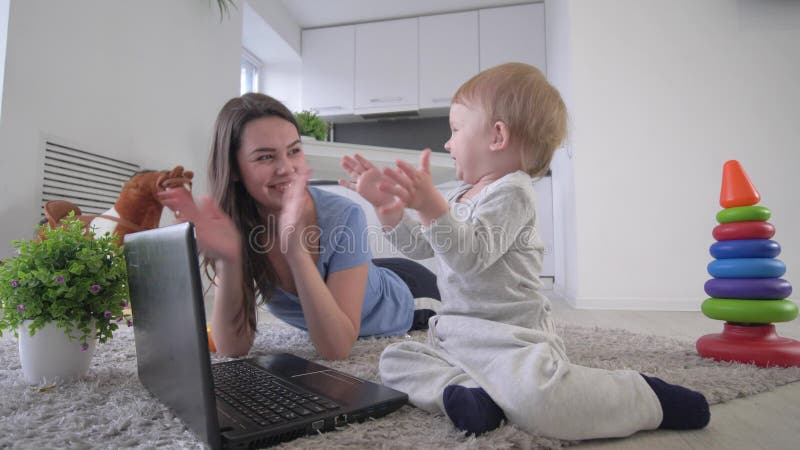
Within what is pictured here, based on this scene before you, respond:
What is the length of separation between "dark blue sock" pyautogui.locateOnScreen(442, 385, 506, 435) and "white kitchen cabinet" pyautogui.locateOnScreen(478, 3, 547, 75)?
12.7 feet

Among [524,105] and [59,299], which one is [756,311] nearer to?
[524,105]

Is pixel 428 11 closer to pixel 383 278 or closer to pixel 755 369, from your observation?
pixel 383 278

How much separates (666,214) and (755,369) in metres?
1.69

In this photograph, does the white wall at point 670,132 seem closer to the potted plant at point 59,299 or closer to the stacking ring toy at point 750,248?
the stacking ring toy at point 750,248

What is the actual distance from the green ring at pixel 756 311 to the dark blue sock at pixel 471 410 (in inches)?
33.8

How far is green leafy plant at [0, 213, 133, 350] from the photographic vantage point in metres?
0.90

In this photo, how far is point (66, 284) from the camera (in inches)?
35.9

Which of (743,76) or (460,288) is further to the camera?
(743,76)

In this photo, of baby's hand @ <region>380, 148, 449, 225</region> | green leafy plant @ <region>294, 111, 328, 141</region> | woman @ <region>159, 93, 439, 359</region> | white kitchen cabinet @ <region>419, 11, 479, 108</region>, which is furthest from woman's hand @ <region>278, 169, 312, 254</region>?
white kitchen cabinet @ <region>419, 11, 479, 108</region>

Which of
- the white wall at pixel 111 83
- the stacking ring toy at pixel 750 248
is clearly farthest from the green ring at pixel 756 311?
the white wall at pixel 111 83

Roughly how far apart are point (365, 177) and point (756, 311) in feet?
3.62

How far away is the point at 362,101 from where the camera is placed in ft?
14.7

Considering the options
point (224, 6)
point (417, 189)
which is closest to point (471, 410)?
point (417, 189)

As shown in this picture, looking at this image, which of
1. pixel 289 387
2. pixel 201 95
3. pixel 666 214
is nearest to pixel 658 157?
pixel 666 214
